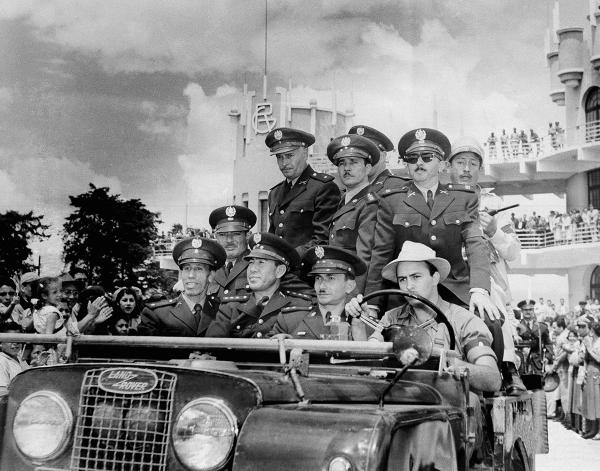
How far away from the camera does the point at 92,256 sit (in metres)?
17.1

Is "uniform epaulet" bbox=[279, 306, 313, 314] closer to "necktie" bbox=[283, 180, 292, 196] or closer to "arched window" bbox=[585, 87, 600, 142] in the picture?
"necktie" bbox=[283, 180, 292, 196]

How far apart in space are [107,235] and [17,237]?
11.0ft

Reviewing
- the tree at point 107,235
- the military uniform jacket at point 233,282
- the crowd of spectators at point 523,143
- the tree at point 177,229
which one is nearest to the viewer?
the military uniform jacket at point 233,282

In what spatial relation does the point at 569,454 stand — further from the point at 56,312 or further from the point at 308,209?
the point at 56,312

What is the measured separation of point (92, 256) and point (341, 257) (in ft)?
41.5

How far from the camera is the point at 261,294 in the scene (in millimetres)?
5699

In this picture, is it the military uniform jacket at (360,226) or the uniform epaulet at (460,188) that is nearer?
the uniform epaulet at (460,188)

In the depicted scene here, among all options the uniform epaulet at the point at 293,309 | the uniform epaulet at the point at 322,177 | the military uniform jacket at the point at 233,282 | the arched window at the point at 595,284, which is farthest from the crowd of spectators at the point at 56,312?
the arched window at the point at 595,284

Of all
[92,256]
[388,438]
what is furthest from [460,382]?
[92,256]

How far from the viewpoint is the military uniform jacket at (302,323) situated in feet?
16.4

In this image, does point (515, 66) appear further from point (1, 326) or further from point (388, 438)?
point (388, 438)

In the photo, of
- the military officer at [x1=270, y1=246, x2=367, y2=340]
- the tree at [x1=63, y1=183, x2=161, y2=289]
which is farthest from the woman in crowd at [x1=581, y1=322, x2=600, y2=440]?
the military officer at [x1=270, y1=246, x2=367, y2=340]

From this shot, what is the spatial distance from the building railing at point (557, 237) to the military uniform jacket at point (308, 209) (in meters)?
25.8

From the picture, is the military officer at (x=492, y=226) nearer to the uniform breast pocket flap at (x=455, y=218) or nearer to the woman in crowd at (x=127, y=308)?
the uniform breast pocket flap at (x=455, y=218)
